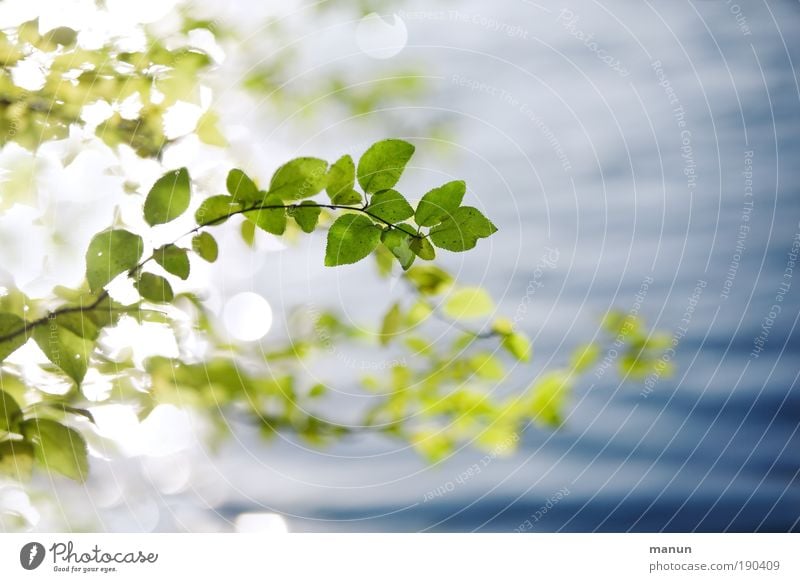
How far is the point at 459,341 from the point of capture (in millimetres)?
556

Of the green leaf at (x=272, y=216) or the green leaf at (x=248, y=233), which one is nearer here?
the green leaf at (x=272, y=216)

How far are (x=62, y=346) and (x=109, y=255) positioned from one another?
61 mm

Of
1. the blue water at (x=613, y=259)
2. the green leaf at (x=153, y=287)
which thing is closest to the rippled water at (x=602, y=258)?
the blue water at (x=613, y=259)

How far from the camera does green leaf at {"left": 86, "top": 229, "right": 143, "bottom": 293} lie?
0.40 metres

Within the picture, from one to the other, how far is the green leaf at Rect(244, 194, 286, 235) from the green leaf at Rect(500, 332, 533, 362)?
9.2 inches

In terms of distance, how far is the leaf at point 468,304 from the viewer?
0.55 metres

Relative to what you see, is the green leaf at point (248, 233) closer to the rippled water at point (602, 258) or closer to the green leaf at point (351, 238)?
the rippled water at point (602, 258)

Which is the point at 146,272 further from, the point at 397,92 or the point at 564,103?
the point at 564,103

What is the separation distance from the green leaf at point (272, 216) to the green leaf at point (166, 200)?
0.04 meters

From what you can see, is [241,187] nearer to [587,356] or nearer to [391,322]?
[391,322]

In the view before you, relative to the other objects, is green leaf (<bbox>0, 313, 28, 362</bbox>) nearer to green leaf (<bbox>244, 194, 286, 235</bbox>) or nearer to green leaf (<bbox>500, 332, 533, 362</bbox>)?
green leaf (<bbox>244, 194, 286, 235</bbox>)

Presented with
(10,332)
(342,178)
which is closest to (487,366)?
(342,178)

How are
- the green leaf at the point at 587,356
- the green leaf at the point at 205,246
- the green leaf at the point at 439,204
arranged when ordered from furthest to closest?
the green leaf at the point at 587,356
the green leaf at the point at 205,246
the green leaf at the point at 439,204

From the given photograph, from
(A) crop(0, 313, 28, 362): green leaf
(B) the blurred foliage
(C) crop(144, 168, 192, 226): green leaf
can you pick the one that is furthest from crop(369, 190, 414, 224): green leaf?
(A) crop(0, 313, 28, 362): green leaf
